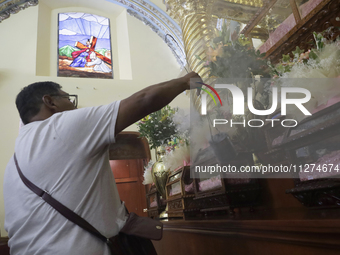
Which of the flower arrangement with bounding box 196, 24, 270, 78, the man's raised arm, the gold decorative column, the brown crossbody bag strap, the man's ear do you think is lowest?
the brown crossbody bag strap

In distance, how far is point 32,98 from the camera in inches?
43.0

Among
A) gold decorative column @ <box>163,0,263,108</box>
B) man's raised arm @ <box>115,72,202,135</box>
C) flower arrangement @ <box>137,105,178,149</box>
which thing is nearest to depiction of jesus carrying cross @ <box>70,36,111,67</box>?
gold decorative column @ <box>163,0,263,108</box>

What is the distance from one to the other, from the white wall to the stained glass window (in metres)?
0.18

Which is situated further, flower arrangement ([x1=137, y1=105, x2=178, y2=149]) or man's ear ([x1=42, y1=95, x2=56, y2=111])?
flower arrangement ([x1=137, y1=105, x2=178, y2=149])

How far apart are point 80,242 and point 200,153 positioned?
0.76 metres

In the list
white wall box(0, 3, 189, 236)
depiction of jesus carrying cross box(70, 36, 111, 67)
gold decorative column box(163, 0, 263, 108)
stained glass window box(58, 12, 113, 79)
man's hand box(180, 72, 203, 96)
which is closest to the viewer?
man's hand box(180, 72, 203, 96)

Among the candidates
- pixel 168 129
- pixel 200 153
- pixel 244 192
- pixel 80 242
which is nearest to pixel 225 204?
pixel 244 192

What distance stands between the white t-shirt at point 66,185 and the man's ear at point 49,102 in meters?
0.17

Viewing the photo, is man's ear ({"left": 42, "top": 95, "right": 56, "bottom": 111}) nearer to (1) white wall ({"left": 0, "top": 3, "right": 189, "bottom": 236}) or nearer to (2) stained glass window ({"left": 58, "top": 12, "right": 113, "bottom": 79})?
(1) white wall ({"left": 0, "top": 3, "right": 189, "bottom": 236})

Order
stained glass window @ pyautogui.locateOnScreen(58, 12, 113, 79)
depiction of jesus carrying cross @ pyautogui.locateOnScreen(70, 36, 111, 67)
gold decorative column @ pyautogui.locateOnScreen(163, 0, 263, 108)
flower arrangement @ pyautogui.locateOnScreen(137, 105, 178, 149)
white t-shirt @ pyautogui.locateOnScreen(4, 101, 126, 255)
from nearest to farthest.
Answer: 1. white t-shirt @ pyautogui.locateOnScreen(4, 101, 126, 255)
2. flower arrangement @ pyautogui.locateOnScreen(137, 105, 178, 149)
3. gold decorative column @ pyautogui.locateOnScreen(163, 0, 263, 108)
4. stained glass window @ pyautogui.locateOnScreen(58, 12, 113, 79)
5. depiction of jesus carrying cross @ pyautogui.locateOnScreen(70, 36, 111, 67)

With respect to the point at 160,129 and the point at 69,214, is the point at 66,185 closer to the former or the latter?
the point at 69,214

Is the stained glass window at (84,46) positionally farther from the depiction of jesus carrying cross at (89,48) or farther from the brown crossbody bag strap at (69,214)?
the brown crossbody bag strap at (69,214)

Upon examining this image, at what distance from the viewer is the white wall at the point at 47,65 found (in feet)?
17.0

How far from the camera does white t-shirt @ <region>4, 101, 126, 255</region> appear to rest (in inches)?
33.0
